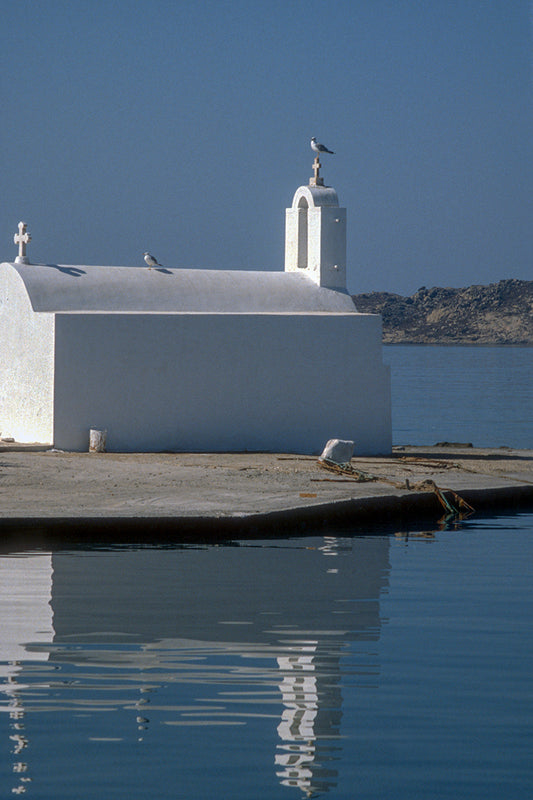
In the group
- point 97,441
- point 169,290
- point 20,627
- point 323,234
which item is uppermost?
point 323,234

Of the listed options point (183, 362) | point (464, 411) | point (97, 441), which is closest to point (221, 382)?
point (183, 362)

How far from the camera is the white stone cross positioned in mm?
24598

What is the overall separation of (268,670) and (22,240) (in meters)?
16.0

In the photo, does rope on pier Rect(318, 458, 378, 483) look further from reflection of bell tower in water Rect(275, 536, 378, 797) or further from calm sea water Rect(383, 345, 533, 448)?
calm sea water Rect(383, 345, 533, 448)

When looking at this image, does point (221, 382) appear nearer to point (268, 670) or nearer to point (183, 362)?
point (183, 362)

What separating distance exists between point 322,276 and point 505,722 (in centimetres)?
1757

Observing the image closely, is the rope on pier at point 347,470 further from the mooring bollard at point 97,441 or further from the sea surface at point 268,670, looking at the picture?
the mooring bollard at point 97,441

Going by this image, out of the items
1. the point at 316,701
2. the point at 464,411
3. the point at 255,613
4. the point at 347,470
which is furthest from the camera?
the point at 464,411

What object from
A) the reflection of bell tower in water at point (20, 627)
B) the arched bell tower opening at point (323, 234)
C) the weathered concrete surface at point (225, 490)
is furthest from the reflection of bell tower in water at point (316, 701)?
the arched bell tower opening at point (323, 234)

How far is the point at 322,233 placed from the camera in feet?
84.7

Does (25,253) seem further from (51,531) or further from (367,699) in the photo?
(367,699)

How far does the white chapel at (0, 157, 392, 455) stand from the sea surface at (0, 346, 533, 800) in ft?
25.3

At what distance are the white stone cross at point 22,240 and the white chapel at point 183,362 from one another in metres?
0.03

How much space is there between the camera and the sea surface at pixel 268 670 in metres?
7.89
